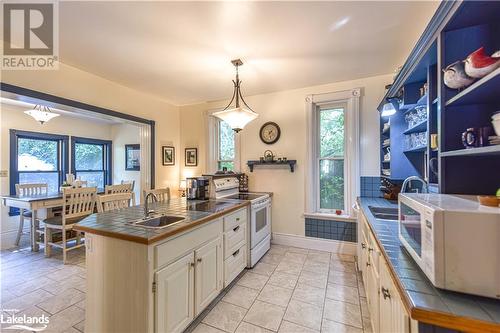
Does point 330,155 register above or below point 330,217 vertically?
above

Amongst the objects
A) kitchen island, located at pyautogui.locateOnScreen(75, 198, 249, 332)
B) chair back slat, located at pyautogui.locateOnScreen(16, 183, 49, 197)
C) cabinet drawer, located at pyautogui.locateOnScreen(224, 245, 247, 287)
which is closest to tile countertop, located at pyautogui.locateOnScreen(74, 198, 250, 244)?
kitchen island, located at pyautogui.locateOnScreen(75, 198, 249, 332)

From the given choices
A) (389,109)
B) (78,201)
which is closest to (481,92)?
(389,109)

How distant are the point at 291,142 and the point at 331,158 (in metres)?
0.68

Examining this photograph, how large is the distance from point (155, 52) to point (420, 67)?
8.22 feet

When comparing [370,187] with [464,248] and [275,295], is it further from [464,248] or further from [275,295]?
[464,248]

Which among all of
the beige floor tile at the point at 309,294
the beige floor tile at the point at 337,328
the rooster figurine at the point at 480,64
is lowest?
the beige floor tile at the point at 337,328

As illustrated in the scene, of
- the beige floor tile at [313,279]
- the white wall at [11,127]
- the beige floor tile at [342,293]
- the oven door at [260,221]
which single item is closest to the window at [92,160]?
the white wall at [11,127]

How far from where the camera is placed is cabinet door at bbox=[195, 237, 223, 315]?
1830 millimetres

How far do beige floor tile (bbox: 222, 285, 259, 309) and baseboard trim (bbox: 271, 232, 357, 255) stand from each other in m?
1.39

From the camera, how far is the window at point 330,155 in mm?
3248

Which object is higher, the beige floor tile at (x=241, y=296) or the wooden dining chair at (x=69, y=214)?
the wooden dining chair at (x=69, y=214)

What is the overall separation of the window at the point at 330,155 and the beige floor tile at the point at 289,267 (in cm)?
83

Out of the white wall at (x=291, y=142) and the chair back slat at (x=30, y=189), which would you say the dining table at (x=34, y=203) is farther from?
the white wall at (x=291, y=142)

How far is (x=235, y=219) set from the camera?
2.47 metres
